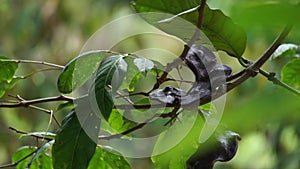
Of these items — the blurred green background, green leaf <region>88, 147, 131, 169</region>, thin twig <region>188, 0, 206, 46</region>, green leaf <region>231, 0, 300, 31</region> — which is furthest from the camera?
the blurred green background

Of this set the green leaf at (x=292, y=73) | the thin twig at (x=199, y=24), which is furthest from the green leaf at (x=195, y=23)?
the green leaf at (x=292, y=73)

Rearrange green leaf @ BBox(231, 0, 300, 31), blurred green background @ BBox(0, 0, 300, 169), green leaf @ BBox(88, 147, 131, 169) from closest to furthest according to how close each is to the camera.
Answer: green leaf @ BBox(231, 0, 300, 31) → green leaf @ BBox(88, 147, 131, 169) → blurred green background @ BBox(0, 0, 300, 169)

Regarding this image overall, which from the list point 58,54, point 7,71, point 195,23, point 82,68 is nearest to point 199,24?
point 195,23

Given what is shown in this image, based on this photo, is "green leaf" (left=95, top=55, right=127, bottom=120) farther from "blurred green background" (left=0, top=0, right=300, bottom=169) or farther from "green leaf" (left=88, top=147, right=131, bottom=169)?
"blurred green background" (left=0, top=0, right=300, bottom=169)

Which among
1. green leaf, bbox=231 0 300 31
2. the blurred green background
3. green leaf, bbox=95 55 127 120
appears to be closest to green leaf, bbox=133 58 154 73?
green leaf, bbox=95 55 127 120

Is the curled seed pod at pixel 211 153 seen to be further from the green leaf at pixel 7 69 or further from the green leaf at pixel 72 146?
the green leaf at pixel 7 69

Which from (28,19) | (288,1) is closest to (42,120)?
(28,19)

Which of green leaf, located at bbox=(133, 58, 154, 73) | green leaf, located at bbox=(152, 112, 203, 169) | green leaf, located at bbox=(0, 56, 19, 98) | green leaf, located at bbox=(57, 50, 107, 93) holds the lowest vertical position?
green leaf, located at bbox=(152, 112, 203, 169)
